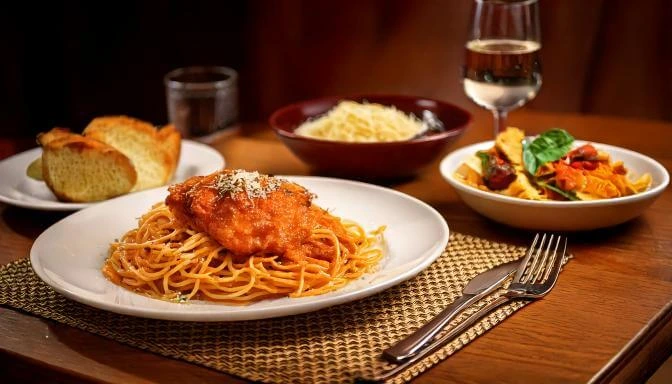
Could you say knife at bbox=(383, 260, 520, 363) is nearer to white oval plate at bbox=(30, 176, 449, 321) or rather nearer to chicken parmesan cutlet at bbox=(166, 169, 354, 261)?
white oval plate at bbox=(30, 176, 449, 321)

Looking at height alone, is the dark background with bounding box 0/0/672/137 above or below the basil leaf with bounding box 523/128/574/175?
below

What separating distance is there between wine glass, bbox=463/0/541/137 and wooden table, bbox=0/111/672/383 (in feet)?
1.58

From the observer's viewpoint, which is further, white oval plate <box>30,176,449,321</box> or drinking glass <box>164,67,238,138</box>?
drinking glass <box>164,67,238,138</box>

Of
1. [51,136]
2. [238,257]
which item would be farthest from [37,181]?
[238,257]

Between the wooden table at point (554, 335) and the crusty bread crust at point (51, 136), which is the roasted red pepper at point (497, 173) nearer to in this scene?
the wooden table at point (554, 335)

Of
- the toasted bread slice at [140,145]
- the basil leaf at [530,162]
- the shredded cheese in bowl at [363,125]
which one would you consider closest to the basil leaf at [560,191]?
the basil leaf at [530,162]

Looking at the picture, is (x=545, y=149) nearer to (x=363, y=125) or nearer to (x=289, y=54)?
(x=363, y=125)

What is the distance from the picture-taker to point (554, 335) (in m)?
1.30

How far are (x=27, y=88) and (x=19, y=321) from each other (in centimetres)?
376

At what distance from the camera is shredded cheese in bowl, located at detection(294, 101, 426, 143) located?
7.37 ft

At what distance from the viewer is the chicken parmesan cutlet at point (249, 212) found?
147 cm

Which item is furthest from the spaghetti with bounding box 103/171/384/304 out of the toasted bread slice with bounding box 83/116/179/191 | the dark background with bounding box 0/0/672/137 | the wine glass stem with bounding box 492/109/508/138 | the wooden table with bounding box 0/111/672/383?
the dark background with bounding box 0/0/672/137

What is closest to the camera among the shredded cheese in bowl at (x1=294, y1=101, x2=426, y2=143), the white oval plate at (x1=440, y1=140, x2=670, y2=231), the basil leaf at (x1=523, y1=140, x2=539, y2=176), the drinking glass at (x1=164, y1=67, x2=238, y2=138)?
the white oval plate at (x1=440, y1=140, x2=670, y2=231)

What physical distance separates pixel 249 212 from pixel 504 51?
1011 mm
